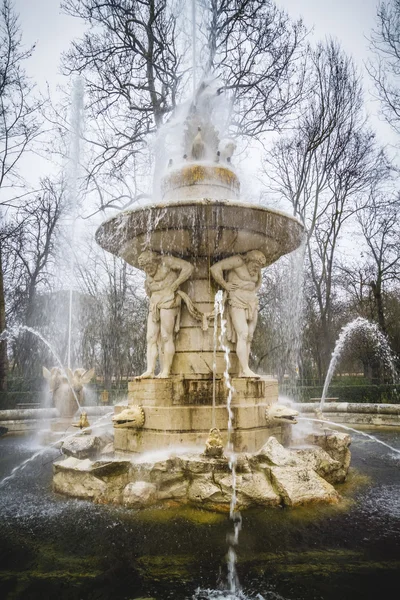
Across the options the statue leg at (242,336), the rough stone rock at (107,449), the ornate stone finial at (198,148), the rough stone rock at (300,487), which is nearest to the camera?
the rough stone rock at (300,487)

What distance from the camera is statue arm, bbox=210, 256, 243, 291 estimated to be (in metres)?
5.59

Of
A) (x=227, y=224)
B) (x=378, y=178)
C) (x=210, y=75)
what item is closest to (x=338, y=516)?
(x=227, y=224)

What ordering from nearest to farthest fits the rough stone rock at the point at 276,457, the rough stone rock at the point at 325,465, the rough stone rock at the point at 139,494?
the rough stone rock at the point at 139,494
the rough stone rock at the point at 276,457
the rough stone rock at the point at 325,465

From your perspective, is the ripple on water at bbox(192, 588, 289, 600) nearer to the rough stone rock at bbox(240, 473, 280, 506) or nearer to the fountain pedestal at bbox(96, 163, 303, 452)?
the rough stone rock at bbox(240, 473, 280, 506)

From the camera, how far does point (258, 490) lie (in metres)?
3.76

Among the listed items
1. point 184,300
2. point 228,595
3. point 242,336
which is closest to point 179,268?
point 184,300

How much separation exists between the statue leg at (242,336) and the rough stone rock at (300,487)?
1.67 metres

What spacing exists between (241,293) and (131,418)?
2184 mm

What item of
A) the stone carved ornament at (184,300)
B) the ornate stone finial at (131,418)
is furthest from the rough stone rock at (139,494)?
the stone carved ornament at (184,300)

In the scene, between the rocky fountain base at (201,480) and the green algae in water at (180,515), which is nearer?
the green algae in water at (180,515)

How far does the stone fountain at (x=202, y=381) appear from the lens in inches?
154

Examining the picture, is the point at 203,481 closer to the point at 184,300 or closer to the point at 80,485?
the point at 80,485

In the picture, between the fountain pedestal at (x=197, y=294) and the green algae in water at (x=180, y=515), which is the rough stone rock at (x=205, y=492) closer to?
the green algae in water at (x=180, y=515)

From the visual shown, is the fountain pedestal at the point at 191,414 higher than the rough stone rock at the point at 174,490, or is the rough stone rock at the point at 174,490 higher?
the fountain pedestal at the point at 191,414
